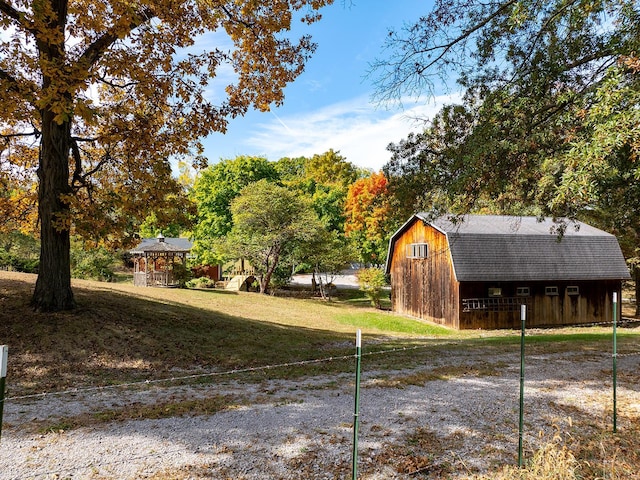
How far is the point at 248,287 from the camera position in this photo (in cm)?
3206

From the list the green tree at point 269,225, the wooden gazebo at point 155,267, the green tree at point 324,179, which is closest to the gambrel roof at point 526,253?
the green tree at point 269,225

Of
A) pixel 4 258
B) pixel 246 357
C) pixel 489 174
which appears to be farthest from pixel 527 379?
pixel 4 258

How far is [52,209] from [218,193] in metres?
27.9

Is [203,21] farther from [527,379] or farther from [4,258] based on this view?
[4,258]

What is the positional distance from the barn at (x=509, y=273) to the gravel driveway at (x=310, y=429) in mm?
12351

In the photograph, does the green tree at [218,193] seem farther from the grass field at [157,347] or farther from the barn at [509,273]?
the grass field at [157,347]

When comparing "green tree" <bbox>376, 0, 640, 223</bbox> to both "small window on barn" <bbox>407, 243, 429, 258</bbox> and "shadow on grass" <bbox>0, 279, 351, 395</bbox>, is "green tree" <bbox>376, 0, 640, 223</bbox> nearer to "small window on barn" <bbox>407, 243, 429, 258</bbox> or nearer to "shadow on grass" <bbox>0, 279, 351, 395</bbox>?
"shadow on grass" <bbox>0, 279, 351, 395</bbox>

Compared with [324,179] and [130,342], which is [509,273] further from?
[324,179]

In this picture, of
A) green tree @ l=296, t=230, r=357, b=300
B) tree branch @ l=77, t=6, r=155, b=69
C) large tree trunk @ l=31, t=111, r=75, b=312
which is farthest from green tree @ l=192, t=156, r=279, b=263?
tree branch @ l=77, t=6, r=155, b=69

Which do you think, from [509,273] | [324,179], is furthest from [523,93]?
[324,179]

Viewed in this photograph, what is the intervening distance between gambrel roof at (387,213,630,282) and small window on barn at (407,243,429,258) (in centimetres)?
143

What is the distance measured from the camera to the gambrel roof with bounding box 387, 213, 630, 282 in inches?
794

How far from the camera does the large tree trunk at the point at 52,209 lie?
31.6 feet

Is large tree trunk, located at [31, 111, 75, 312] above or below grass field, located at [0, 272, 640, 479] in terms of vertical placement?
above
